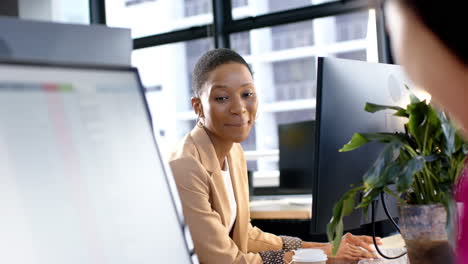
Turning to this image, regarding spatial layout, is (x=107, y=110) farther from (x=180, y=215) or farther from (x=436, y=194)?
(x=436, y=194)

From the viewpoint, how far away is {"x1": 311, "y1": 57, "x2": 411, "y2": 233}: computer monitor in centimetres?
126

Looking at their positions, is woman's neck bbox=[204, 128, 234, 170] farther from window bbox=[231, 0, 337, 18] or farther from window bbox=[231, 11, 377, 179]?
window bbox=[231, 0, 337, 18]

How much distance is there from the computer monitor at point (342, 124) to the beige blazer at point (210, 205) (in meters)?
0.29

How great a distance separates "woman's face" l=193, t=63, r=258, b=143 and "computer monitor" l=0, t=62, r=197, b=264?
94 centimetres

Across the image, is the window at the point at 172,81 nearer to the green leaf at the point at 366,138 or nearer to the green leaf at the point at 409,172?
the green leaf at the point at 366,138

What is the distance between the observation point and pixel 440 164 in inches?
45.1

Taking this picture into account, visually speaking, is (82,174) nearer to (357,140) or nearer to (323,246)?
(357,140)

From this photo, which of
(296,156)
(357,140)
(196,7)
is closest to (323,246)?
(357,140)

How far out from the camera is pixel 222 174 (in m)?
1.71

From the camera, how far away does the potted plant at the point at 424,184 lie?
111 centimetres

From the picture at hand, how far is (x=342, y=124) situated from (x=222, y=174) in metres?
0.52

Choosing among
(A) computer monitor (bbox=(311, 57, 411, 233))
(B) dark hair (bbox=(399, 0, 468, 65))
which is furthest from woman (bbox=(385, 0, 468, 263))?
(A) computer monitor (bbox=(311, 57, 411, 233))

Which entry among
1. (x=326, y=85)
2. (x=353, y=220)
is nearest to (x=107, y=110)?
(x=326, y=85)

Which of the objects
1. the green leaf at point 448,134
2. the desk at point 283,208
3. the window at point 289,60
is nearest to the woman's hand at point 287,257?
the green leaf at point 448,134
